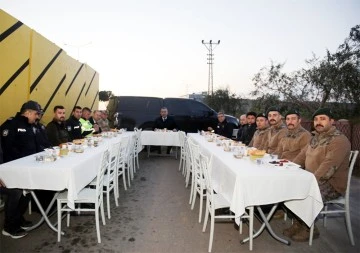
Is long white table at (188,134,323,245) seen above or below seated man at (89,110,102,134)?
below

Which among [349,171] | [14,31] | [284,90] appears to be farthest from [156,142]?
[284,90]

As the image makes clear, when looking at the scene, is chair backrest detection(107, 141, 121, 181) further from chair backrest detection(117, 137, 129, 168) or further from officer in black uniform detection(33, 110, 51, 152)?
officer in black uniform detection(33, 110, 51, 152)

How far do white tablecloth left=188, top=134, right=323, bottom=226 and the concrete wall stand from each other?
180 inches

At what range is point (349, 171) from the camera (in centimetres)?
363

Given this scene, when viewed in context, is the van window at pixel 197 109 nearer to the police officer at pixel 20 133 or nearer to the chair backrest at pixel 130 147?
the chair backrest at pixel 130 147

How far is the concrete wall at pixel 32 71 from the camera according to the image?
5512 mm

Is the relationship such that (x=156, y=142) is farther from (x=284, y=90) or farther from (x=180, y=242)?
(x=284, y=90)

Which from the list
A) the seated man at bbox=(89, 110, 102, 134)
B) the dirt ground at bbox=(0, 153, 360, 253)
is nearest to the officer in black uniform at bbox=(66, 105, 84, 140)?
the seated man at bbox=(89, 110, 102, 134)

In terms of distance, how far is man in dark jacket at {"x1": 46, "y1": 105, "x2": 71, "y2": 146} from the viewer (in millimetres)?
5684

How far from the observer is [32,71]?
6.69 meters

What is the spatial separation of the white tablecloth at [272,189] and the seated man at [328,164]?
32 cm

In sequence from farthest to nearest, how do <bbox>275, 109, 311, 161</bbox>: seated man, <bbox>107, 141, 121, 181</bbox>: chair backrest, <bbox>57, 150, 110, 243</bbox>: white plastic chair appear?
<bbox>275, 109, 311, 161</bbox>: seated man < <bbox>107, 141, 121, 181</bbox>: chair backrest < <bbox>57, 150, 110, 243</bbox>: white plastic chair

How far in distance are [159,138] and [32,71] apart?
4.13 meters

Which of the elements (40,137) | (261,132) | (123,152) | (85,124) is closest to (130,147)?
(123,152)
